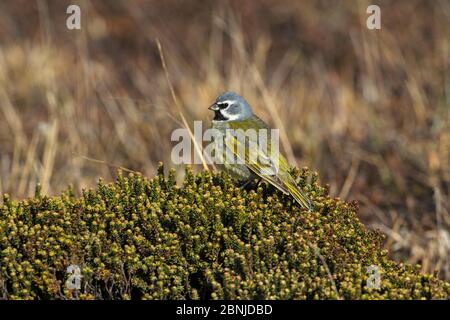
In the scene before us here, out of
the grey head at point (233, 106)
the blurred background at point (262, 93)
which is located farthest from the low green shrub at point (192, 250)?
the grey head at point (233, 106)

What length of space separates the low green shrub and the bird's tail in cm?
7

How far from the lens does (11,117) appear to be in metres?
10.2

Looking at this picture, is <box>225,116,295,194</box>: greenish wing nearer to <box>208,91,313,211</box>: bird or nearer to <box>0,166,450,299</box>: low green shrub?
<box>208,91,313,211</box>: bird

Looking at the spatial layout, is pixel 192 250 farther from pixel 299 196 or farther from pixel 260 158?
pixel 260 158

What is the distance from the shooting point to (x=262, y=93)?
8.20 m

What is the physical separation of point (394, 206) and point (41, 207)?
15.5 feet

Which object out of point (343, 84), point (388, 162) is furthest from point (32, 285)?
point (343, 84)

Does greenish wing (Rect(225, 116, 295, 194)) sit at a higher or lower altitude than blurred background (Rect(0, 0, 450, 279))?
lower

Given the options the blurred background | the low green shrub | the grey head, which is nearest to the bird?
the grey head

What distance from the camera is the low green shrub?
449 cm

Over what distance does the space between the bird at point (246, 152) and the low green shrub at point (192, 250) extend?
37 centimetres

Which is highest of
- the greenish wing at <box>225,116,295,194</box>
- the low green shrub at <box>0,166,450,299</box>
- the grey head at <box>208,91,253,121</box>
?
the grey head at <box>208,91,253,121</box>

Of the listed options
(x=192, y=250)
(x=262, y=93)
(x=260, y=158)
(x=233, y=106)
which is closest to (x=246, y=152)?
(x=260, y=158)

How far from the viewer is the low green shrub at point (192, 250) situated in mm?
4492
